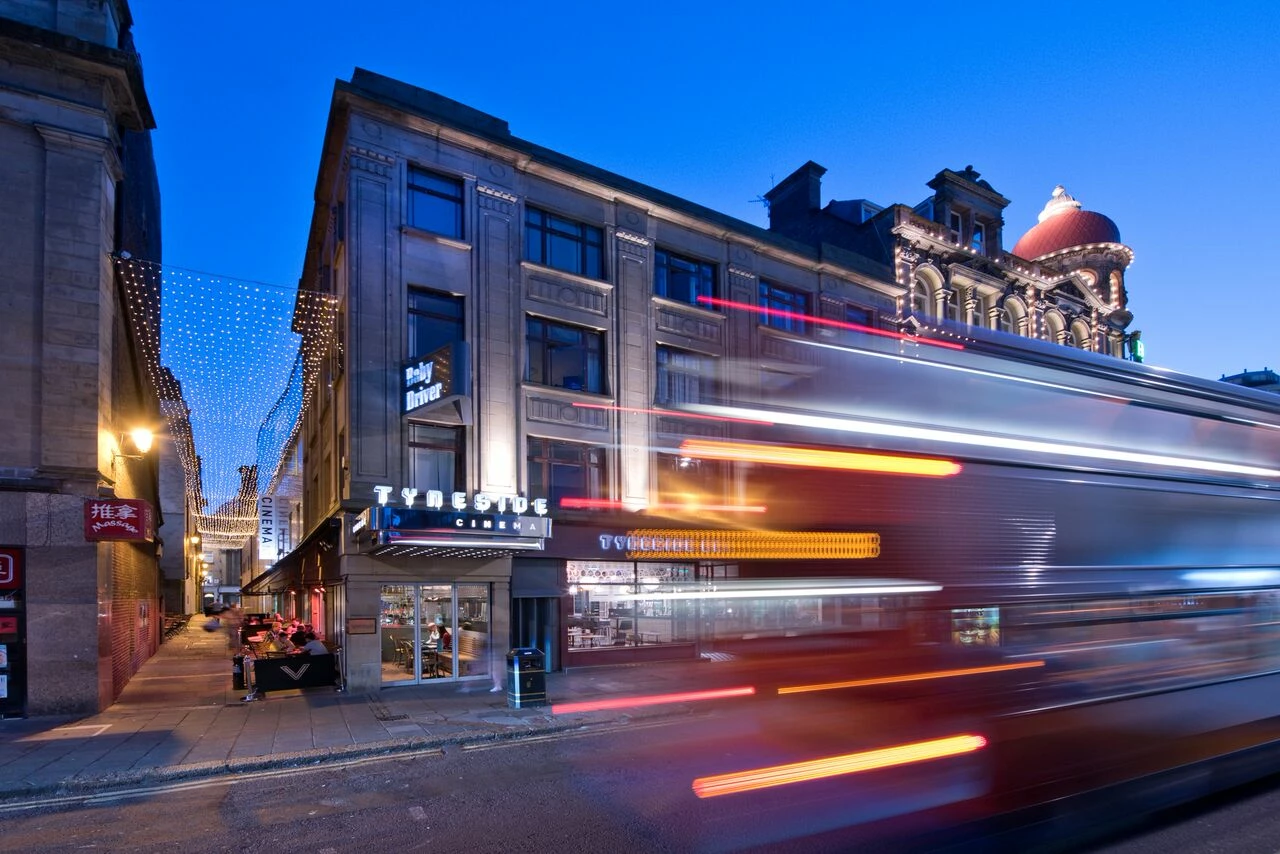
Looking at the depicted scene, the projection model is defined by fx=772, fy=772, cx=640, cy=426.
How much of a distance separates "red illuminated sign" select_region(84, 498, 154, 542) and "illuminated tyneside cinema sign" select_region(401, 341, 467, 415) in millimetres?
5586

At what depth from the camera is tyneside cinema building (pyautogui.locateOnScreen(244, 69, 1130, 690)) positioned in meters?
17.4

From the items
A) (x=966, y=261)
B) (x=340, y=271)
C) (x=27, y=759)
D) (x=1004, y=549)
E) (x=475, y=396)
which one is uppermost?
(x=966, y=261)

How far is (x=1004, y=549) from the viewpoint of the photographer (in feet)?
19.4

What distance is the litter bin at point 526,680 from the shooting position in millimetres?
14711

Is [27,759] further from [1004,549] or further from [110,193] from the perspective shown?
[1004,549]

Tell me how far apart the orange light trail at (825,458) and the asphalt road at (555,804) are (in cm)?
186

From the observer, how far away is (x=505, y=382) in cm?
1941

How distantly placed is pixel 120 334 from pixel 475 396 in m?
8.82

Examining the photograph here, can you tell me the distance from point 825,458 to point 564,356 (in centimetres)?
1529

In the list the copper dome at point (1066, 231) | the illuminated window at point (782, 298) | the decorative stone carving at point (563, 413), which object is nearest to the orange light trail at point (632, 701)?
the decorative stone carving at point (563, 413)

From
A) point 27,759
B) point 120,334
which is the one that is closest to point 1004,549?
point 27,759

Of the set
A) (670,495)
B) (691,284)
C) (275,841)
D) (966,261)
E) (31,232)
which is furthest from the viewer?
(966,261)

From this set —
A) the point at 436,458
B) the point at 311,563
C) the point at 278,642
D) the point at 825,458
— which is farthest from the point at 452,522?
the point at 311,563

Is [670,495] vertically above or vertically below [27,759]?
above
